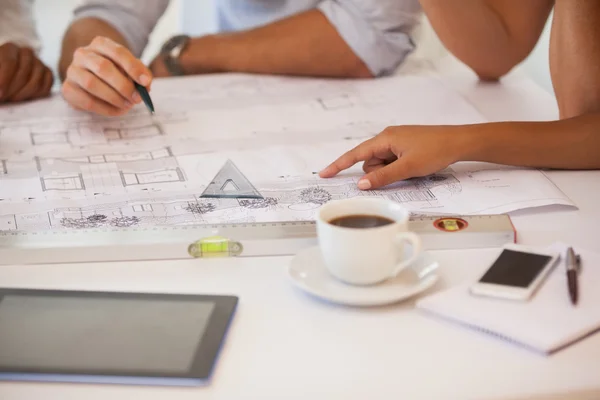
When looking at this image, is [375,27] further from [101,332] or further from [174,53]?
[101,332]

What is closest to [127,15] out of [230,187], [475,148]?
[230,187]

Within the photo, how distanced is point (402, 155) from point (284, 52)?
0.52 metres

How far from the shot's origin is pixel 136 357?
0.56m

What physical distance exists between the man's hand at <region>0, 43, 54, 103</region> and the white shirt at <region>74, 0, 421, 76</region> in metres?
0.20

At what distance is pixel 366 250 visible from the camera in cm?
63

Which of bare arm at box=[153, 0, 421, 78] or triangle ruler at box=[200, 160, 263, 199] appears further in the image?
bare arm at box=[153, 0, 421, 78]

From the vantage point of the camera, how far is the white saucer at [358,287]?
2.07ft

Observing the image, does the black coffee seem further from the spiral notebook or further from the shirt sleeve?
A: the shirt sleeve

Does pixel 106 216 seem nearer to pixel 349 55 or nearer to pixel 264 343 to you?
pixel 264 343

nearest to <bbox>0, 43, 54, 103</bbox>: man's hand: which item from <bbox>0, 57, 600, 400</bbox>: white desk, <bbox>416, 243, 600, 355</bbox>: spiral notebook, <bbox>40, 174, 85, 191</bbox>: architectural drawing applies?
<bbox>40, 174, 85, 191</bbox>: architectural drawing

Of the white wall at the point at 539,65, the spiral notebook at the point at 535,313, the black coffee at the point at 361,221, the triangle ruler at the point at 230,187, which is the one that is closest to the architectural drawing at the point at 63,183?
the triangle ruler at the point at 230,187

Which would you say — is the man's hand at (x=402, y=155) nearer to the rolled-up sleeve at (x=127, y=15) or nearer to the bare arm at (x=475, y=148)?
the bare arm at (x=475, y=148)

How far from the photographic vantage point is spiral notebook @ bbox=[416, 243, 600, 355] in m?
0.58

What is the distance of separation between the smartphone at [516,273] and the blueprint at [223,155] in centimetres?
12
